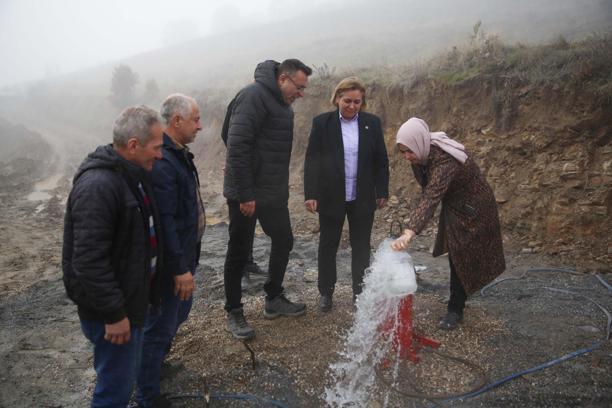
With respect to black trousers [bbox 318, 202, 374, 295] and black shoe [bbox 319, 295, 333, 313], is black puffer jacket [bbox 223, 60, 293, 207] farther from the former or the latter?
black shoe [bbox 319, 295, 333, 313]

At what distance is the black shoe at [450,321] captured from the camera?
3.56m

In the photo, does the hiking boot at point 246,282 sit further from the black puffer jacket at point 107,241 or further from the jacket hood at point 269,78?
the black puffer jacket at point 107,241

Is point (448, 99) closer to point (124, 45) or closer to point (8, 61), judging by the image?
point (124, 45)

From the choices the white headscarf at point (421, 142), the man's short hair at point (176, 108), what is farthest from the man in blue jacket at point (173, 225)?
the white headscarf at point (421, 142)

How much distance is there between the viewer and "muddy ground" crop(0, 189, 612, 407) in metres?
2.88

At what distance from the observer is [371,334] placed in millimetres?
3355

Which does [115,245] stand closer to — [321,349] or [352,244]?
[321,349]

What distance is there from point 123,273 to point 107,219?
31cm

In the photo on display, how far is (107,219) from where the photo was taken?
1.81 metres

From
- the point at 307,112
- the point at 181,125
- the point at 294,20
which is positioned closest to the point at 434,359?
the point at 181,125

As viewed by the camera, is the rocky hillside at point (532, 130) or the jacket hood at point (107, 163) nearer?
the jacket hood at point (107, 163)

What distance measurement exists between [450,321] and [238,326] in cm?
188

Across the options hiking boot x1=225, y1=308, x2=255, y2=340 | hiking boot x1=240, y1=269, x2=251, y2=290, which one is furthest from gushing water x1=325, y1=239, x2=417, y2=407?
hiking boot x1=240, y1=269, x2=251, y2=290

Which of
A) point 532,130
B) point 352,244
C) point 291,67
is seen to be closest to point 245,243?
point 352,244
